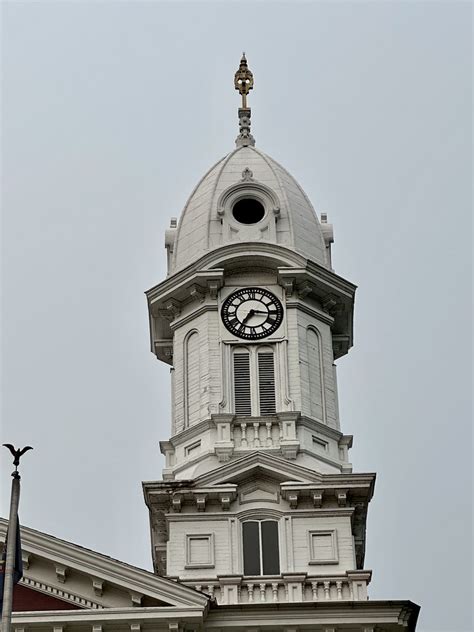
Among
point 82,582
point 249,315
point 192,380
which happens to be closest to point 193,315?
point 249,315

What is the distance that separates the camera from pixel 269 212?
2302 inches

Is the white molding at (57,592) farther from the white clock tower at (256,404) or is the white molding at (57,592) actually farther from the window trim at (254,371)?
the window trim at (254,371)

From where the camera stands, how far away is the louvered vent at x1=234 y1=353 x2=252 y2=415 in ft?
179

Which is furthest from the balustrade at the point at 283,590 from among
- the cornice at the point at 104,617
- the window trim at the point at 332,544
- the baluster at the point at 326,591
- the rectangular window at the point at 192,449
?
the rectangular window at the point at 192,449

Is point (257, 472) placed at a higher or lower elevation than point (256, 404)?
lower

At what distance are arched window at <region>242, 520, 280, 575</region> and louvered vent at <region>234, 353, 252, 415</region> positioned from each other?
14.1ft

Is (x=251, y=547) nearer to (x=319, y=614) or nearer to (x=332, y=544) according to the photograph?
(x=332, y=544)

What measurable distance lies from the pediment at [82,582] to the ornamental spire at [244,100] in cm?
2291

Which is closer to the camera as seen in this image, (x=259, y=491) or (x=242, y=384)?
(x=259, y=491)

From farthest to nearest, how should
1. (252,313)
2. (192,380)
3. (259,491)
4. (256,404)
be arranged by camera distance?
(252,313) → (192,380) → (256,404) → (259,491)

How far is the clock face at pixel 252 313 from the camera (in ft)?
183

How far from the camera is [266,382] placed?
5494 cm

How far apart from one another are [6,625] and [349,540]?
1531 cm

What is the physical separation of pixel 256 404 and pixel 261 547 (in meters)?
5.33
